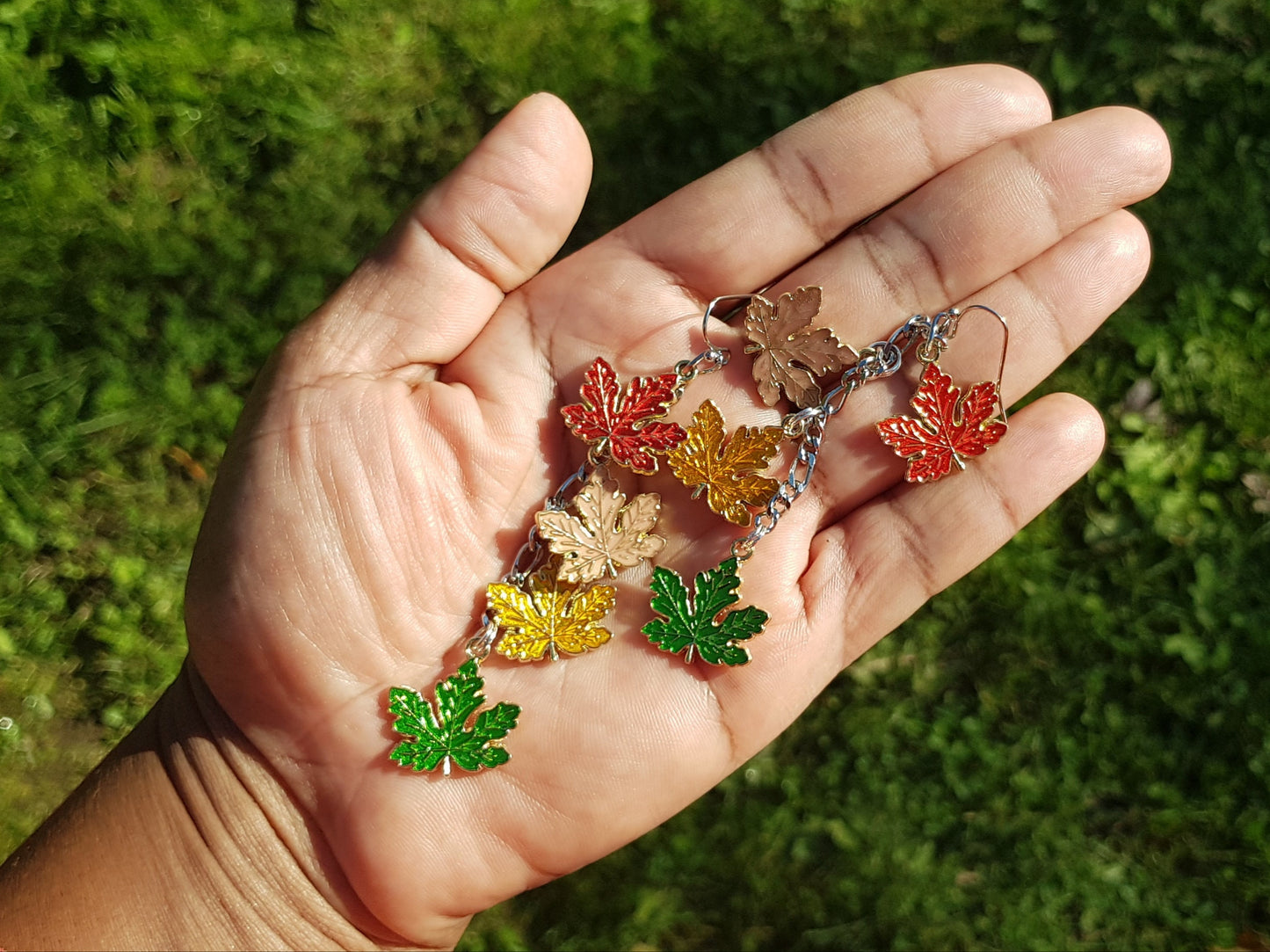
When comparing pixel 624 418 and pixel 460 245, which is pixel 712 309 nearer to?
pixel 624 418

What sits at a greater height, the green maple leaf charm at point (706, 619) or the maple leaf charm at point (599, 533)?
the maple leaf charm at point (599, 533)

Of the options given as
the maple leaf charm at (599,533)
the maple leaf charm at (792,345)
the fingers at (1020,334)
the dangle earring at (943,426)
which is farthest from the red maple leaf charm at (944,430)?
the maple leaf charm at (599,533)

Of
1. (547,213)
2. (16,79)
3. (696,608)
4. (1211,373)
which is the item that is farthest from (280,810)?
(1211,373)

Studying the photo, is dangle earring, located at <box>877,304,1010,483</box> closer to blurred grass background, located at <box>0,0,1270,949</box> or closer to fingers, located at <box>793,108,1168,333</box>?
fingers, located at <box>793,108,1168,333</box>

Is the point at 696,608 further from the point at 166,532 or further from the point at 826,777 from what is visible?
the point at 166,532

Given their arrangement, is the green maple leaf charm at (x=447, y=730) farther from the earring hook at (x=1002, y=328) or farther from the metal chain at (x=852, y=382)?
the earring hook at (x=1002, y=328)

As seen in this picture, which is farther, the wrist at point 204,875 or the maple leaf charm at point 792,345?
the maple leaf charm at point 792,345
